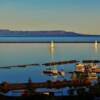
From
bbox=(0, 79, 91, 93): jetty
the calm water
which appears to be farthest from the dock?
the calm water

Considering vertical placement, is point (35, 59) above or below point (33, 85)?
above

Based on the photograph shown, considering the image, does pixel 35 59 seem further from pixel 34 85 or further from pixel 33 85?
pixel 34 85

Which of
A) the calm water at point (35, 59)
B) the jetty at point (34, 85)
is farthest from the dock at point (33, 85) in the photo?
the calm water at point (35, 59)

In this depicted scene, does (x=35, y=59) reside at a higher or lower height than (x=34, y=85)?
higher

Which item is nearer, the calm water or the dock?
the dock

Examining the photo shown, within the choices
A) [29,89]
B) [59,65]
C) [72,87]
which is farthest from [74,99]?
[59,65]

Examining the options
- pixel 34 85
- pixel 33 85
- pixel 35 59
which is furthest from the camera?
pixel 35 59

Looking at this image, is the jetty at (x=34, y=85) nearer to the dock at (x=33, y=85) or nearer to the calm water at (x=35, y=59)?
the dock at (x=33, y=85)

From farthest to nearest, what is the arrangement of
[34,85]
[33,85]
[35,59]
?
[35,59], [33,85], [34,85]

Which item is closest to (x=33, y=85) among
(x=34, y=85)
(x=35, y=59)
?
(x=34, y=85)

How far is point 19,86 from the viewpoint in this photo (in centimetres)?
2545

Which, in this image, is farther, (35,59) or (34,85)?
(35,59)

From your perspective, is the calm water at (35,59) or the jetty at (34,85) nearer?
the jetty at (34,85)

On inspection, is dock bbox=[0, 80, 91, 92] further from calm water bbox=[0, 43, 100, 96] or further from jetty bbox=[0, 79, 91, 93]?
calm water bbox=[0, 43, 100, 96]
